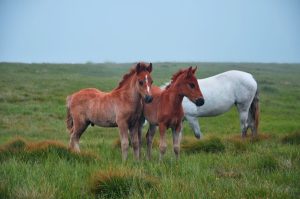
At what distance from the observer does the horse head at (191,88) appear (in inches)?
314

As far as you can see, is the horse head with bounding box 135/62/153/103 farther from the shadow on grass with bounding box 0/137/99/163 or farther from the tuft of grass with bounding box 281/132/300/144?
the tuft of grass with bounding box 281/132/300/144

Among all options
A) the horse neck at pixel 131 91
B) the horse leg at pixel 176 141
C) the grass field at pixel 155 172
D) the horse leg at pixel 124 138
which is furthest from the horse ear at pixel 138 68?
the grass field at pixel 155 172

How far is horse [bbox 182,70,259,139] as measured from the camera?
12516 mm

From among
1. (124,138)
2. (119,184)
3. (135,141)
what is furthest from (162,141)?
(119,184)

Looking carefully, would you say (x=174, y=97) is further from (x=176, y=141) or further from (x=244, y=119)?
(x=244, y=119)

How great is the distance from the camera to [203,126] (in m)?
18.7

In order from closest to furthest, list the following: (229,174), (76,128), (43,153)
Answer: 1. (229,174)
2. (43,153)
3. (76,128)

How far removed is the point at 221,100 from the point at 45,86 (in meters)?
21.3

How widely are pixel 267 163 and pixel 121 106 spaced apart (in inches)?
119

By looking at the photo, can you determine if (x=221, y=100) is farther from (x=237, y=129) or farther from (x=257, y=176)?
(x=257, y=176)

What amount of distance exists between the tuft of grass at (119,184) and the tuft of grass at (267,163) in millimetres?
2283

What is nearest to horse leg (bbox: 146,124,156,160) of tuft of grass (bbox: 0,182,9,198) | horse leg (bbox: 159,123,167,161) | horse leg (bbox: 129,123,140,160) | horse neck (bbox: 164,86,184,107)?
horse leg (bbox: 129,123,140,160)

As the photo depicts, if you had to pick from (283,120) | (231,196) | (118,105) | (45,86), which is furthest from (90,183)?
(45,86)

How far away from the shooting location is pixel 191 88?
8039 millimetres
